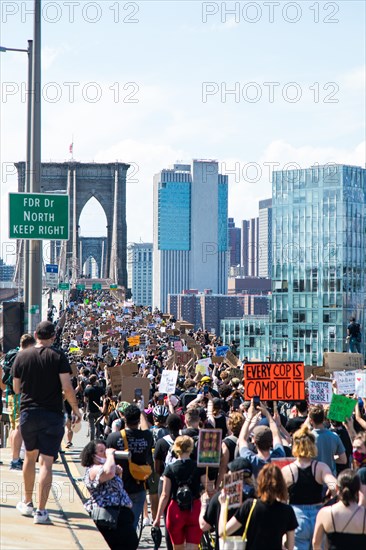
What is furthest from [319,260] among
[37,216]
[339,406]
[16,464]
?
[16,464]

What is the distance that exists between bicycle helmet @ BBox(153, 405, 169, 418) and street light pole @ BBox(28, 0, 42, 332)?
4.87 meters

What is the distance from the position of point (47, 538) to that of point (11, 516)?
64cm

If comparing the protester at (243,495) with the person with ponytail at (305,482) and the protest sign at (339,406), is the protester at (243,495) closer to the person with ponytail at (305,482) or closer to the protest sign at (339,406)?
the person with ponytail at (305,482)

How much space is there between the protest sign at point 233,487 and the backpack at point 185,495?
207 cm

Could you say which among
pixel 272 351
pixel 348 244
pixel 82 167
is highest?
pixel 82 167

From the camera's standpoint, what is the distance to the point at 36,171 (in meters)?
18.4

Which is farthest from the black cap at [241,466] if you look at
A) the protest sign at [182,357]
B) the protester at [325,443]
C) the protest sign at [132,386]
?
the protest sign at [182,357]

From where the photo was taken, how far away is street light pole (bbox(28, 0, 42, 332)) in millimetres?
17406

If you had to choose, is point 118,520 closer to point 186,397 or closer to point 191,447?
point 191,447

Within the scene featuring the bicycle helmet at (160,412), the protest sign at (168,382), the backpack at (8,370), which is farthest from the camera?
the protest sign at (168,382)

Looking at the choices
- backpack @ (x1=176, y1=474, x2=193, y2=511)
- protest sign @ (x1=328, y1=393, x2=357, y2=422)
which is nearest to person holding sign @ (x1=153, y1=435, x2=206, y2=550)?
backpack @ (x1=176, y1=474, x2=193, y2=511)

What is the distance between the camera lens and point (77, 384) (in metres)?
19.3

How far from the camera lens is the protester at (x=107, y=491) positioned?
326 inches

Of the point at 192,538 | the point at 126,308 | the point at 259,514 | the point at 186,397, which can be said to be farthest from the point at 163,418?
the point at 126,308
